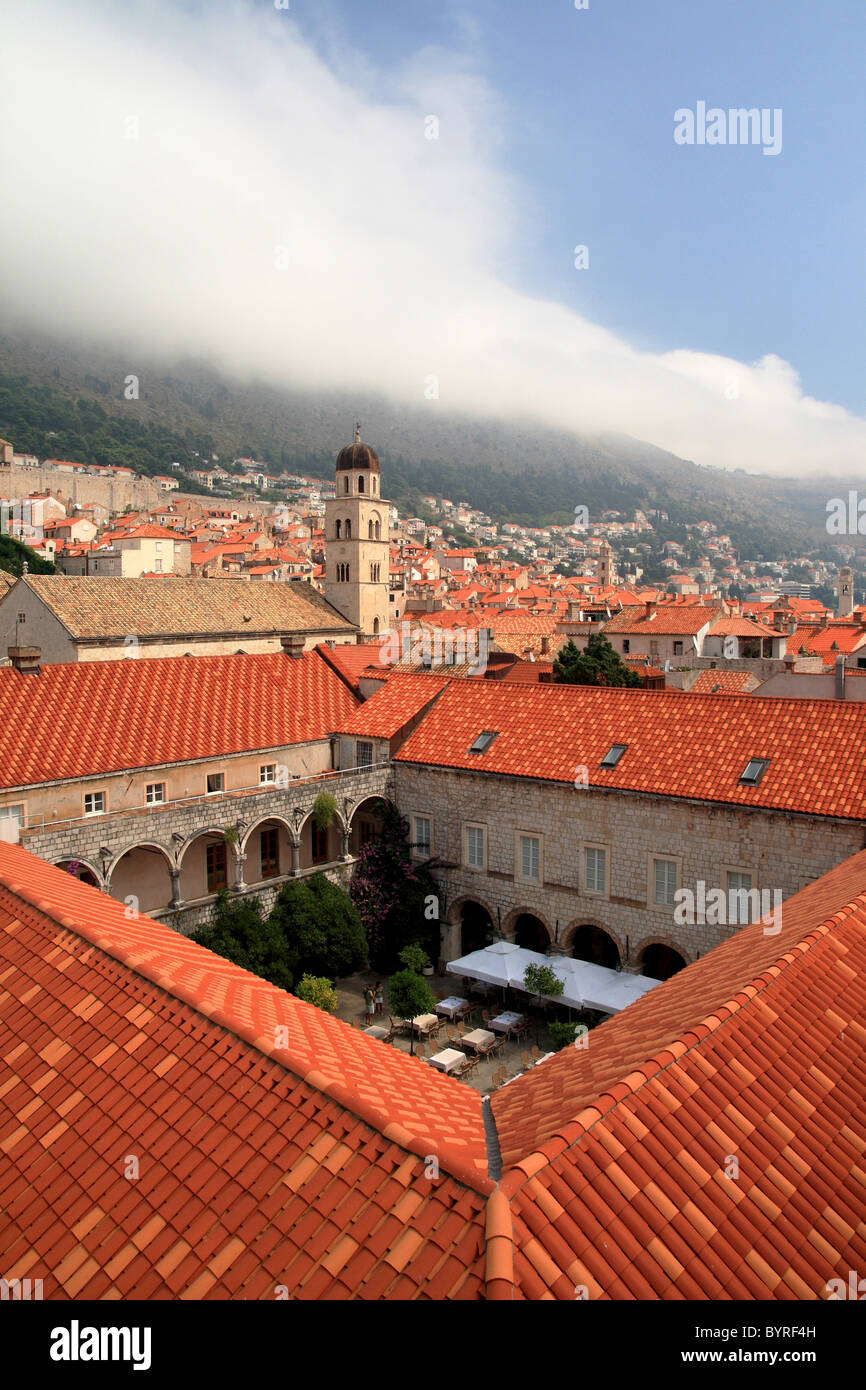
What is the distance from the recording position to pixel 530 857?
24.8 meters

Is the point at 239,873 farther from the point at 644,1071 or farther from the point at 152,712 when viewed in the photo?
the point at 644,1071

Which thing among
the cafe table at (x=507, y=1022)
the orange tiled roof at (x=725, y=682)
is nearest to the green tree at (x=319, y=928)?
the cafe table at (x=507, y=1022)

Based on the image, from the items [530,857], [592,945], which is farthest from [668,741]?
[592,945]

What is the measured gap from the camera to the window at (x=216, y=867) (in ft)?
81.7

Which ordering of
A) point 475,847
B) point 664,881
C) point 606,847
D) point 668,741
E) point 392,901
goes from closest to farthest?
point 664,881, point 606,847, point 668,741, point 475,847, point 392,901

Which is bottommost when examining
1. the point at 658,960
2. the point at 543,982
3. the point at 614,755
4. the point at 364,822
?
the point at 658,960

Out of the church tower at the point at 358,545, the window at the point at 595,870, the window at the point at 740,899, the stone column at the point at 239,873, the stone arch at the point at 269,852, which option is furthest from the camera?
the church tower at the point at 358,545

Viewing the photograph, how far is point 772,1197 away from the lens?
22.0 feet

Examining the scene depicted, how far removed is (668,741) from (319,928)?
10785 mm

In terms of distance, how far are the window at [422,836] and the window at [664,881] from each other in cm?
759

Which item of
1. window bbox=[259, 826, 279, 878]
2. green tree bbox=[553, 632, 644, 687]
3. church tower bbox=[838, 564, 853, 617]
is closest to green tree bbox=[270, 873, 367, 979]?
window bbox=[259, 826, 279, 878]

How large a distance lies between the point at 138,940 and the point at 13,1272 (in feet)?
17.7

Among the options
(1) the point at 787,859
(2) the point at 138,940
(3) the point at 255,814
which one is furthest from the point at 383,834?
(2) the point at 138,940

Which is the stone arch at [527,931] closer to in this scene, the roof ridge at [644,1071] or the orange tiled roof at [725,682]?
the roof ridge at [644,1071]
